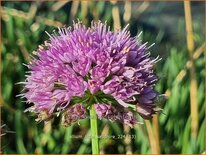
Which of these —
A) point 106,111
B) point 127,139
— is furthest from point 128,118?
point 127,139

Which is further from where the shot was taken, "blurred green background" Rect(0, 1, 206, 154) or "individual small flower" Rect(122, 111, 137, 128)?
"blurred green background" Rect(0, 1, 206, 154)

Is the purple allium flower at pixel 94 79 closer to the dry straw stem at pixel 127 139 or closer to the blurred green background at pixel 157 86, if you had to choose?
the blurred green background at pixel 157 86

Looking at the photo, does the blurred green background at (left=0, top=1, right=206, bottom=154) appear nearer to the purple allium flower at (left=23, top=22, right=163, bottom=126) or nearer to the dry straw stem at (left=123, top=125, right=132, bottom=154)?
the dry straw stem at (left=123, top=125, right=132, bottom=154)

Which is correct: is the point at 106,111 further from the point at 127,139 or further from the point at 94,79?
the point at 127,139

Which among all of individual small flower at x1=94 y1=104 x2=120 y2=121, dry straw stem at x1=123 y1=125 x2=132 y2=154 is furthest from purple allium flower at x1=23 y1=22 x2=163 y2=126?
dry straw stem at x1=123 y1=125 x2=132 y2=154

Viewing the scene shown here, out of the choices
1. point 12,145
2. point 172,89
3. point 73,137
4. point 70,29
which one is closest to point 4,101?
point 12,145
